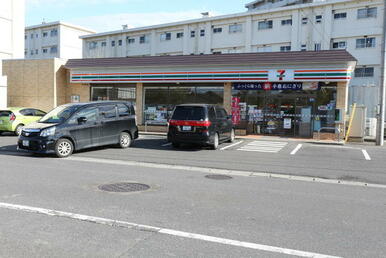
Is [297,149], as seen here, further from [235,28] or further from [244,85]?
[235,28]

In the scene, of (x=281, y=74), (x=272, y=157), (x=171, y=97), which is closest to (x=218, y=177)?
(x=272, y=157)

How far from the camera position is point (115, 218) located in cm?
550

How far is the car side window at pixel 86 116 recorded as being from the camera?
12.3 m

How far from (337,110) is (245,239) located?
14.8m

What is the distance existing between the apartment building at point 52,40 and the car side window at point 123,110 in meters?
55.7

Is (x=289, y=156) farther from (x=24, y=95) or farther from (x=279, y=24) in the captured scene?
(x=279, y=24)

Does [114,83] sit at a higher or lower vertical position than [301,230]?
higher

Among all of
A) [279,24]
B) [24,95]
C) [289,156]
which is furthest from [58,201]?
[279,24]

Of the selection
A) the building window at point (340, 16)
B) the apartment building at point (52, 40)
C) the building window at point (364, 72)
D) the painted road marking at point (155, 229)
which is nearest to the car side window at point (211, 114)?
the painted road marking at point (155, 229)

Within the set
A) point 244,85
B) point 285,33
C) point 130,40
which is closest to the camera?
point 244,85

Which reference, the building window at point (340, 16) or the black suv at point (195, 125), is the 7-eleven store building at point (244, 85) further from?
the building window at point (340, 16)

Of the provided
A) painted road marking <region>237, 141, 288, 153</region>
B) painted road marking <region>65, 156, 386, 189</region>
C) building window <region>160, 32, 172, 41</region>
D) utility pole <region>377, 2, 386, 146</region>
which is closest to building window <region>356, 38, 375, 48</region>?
utility pole <region>377, 2, 386, 146</region>

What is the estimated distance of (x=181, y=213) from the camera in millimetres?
5832

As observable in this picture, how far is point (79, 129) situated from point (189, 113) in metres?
3.92
